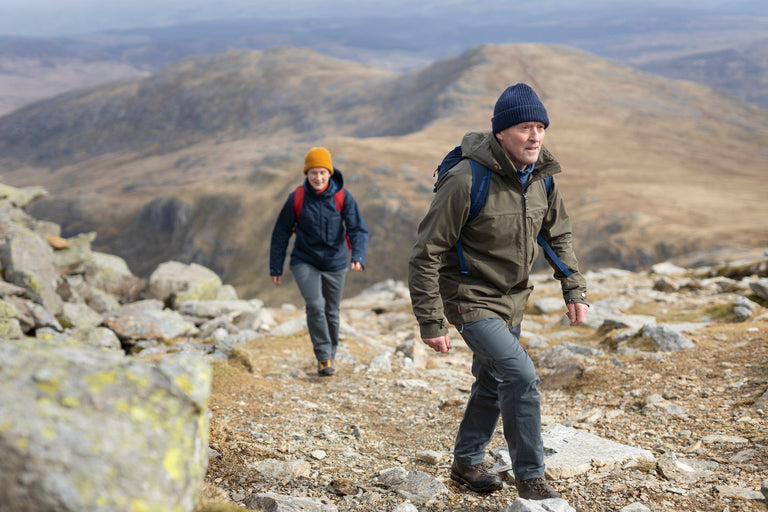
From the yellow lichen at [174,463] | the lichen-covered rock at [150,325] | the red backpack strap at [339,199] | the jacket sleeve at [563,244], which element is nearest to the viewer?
the yellow lichen at [174,463]

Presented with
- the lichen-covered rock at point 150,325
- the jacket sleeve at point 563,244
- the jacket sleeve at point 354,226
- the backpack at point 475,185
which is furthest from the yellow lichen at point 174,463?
the lichen-covered rock at point 150,325

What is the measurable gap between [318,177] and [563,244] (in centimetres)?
393

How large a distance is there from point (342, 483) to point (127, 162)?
209742 mm

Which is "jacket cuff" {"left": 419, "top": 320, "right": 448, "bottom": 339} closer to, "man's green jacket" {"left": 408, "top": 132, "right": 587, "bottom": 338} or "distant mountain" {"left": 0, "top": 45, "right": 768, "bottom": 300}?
"man's green jacket" {"left": 408, "top": 132, "right": 587, "bottom": 338}

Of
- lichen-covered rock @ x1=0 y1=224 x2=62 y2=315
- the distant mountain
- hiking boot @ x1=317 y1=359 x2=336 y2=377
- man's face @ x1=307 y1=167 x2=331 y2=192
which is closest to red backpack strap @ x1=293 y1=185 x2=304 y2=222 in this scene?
man's face @ x1=307 y1=167 x2=331 y2=192

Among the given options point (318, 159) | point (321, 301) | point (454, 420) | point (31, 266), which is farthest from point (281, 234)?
point (31, 266)

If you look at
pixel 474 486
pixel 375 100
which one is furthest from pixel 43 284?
pixel 375 100

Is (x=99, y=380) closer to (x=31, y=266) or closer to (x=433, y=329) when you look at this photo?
(x=433, y=329)

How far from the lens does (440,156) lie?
309ft

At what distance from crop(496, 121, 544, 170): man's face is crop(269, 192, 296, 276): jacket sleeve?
4241 millimetres

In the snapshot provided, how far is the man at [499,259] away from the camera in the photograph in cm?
400

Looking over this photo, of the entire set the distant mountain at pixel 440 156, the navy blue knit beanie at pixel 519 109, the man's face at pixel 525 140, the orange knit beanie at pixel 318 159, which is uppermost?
the navy blue knit beanie at pixel 519 109

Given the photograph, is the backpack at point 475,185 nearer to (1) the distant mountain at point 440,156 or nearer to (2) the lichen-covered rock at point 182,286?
(2) the lichen-covered rock at point 182,286

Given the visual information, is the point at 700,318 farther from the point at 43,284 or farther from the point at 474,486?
the point at 43,284
